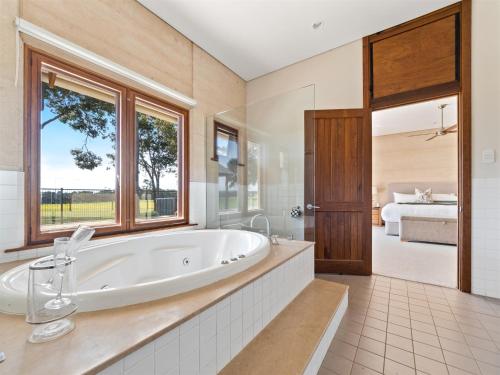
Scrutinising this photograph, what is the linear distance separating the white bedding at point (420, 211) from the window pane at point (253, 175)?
138 inches

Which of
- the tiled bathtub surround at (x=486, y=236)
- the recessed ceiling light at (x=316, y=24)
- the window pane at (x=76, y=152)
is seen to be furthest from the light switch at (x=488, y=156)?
the window pane at (x=76, y=152)

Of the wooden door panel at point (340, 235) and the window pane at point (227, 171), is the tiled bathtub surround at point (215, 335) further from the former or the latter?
the window pane at point (227, 171)

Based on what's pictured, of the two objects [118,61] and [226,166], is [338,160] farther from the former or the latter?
[118,61]

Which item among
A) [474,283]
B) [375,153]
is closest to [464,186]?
[474,283]

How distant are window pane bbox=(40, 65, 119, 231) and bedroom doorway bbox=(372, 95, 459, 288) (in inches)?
124

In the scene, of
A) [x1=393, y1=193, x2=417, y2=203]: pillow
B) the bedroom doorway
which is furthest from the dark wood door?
[x1=393, y1=193, x2=417, y2=203]: pillow

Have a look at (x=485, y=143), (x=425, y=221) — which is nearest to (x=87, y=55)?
(x=485, y=143)

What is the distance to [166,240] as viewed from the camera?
2104 millimetres

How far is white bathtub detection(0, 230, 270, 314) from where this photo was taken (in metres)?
0.95

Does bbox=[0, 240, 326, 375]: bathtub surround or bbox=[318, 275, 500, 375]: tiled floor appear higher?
bbox=[0, 240, 326, 375]: bathtub surround

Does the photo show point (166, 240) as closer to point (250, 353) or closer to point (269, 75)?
point (250, 353)

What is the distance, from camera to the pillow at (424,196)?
19.1 feet

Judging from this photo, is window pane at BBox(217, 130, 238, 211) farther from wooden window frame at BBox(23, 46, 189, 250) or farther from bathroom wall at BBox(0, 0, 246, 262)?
wooden window frame at BBox(23, 46, 189, 250)

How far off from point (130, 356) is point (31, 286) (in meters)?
0.42
